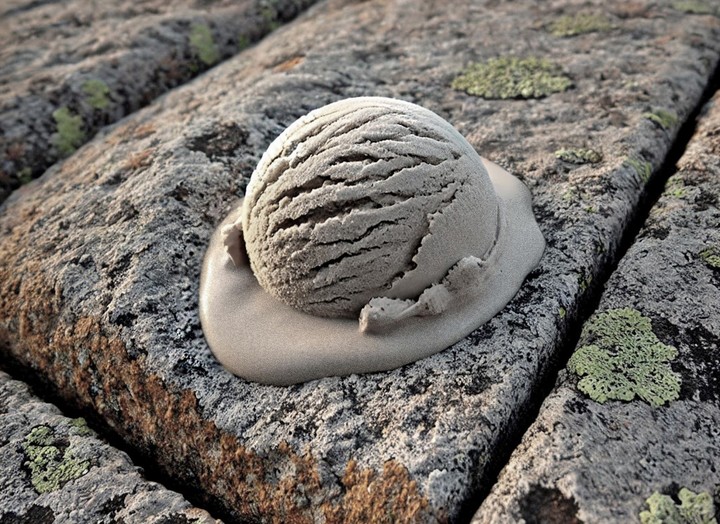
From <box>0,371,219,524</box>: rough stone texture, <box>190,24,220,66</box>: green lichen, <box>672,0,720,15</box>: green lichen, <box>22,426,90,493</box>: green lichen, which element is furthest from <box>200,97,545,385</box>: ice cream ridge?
<box>672,0,720,15</box>: green lichen

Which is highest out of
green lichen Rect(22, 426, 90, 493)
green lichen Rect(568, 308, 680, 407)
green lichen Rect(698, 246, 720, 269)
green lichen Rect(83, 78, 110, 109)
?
green lichen Rect(83, 78, 110, 109)

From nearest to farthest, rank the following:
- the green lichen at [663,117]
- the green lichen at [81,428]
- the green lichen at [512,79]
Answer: the green lichen at [81,428] < the green lichen at [663,117] < the green lichen at [512,79]

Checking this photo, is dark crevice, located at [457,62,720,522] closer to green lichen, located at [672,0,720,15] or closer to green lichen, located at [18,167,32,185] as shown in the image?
green lichen, located at [672,0,720,15]

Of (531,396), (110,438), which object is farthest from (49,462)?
(531,396)

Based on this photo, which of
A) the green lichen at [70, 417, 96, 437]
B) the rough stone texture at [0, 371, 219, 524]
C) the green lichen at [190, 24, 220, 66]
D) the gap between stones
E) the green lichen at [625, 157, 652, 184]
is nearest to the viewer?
the gap between stones

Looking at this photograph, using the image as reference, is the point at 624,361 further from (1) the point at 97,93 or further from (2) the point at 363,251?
(1) the point at 97,93

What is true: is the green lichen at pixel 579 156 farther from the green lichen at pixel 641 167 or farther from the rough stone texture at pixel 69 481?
the rough stone texture at pixel 69 481

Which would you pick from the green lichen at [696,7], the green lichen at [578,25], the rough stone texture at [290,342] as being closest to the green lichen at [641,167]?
the rough stone texture at [290,342]
